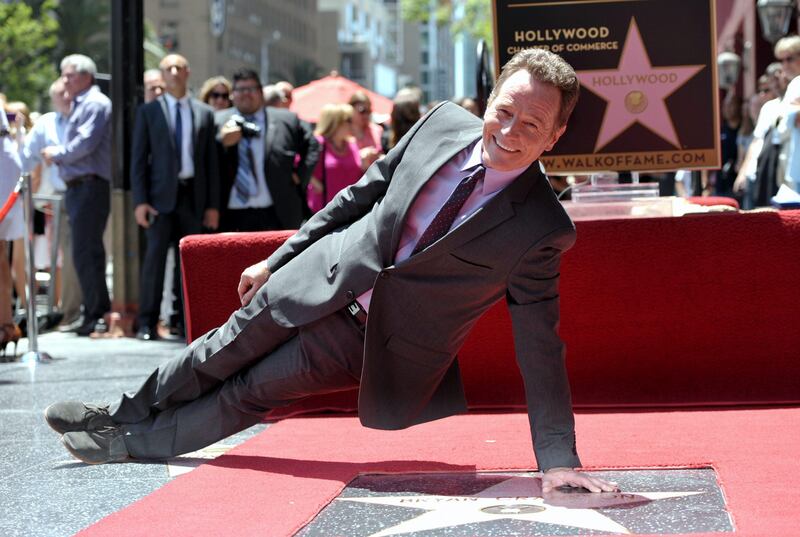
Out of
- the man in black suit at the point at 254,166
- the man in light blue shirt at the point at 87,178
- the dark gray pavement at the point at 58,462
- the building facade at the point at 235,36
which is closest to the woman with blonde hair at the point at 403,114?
the man in black suit at the point at 254,166

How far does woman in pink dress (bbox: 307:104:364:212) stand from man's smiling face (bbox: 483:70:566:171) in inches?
285

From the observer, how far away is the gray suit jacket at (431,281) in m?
4.59

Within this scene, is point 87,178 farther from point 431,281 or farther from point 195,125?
point 431,281

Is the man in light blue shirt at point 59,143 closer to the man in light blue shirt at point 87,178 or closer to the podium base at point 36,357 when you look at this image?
the man in light blue shirt at point 87,178

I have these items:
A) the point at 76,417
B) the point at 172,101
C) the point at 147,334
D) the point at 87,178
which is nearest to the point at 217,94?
the point at 87,178

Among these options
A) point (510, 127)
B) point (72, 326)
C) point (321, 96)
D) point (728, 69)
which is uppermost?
point (728, 69)

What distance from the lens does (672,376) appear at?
6500mm

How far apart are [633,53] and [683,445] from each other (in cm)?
266

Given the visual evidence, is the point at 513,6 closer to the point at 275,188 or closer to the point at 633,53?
the point at 633,53

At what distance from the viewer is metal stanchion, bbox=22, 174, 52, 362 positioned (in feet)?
31.3

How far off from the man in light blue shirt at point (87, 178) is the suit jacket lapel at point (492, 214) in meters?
7.37

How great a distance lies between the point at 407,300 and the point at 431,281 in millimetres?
103

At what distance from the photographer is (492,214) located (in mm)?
4605

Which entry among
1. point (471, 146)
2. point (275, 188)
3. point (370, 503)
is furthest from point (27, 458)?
point (275, 188)
